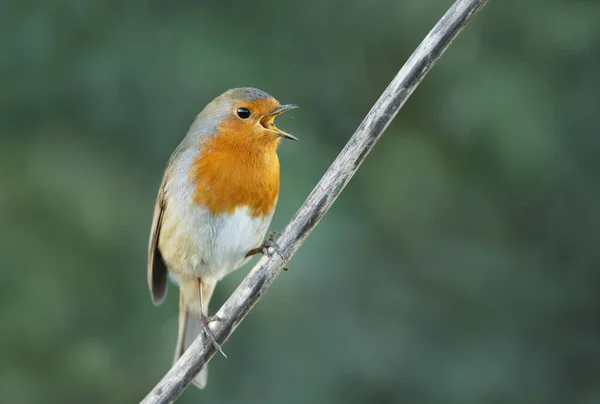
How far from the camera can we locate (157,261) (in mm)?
4574

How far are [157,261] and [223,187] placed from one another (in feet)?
2.54

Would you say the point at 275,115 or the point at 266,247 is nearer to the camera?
the point at 266,247

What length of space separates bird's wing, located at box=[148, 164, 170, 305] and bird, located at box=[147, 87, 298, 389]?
0.07m

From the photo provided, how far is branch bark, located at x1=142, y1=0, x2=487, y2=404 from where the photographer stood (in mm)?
3348

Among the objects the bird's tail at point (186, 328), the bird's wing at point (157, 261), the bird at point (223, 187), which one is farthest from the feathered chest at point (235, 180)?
the bird's tail at point (186, 328)

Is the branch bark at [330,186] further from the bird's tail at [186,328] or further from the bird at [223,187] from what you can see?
the bird's tail at [186,328]

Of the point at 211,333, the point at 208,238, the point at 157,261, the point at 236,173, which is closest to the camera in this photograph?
the point at 211,333

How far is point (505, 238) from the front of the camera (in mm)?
6180

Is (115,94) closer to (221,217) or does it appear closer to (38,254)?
(38,254)

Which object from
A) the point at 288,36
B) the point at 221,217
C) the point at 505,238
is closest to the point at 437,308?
the point at 505,238

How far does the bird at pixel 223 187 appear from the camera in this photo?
399 cm

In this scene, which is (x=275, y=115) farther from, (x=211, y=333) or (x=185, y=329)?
(x=185, y=329)

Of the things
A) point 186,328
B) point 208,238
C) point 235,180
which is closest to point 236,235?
point 208,238

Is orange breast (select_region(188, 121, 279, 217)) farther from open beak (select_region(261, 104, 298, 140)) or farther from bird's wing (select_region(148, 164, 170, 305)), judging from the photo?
bird's wing (select_region(148, 164, 170, 305))
